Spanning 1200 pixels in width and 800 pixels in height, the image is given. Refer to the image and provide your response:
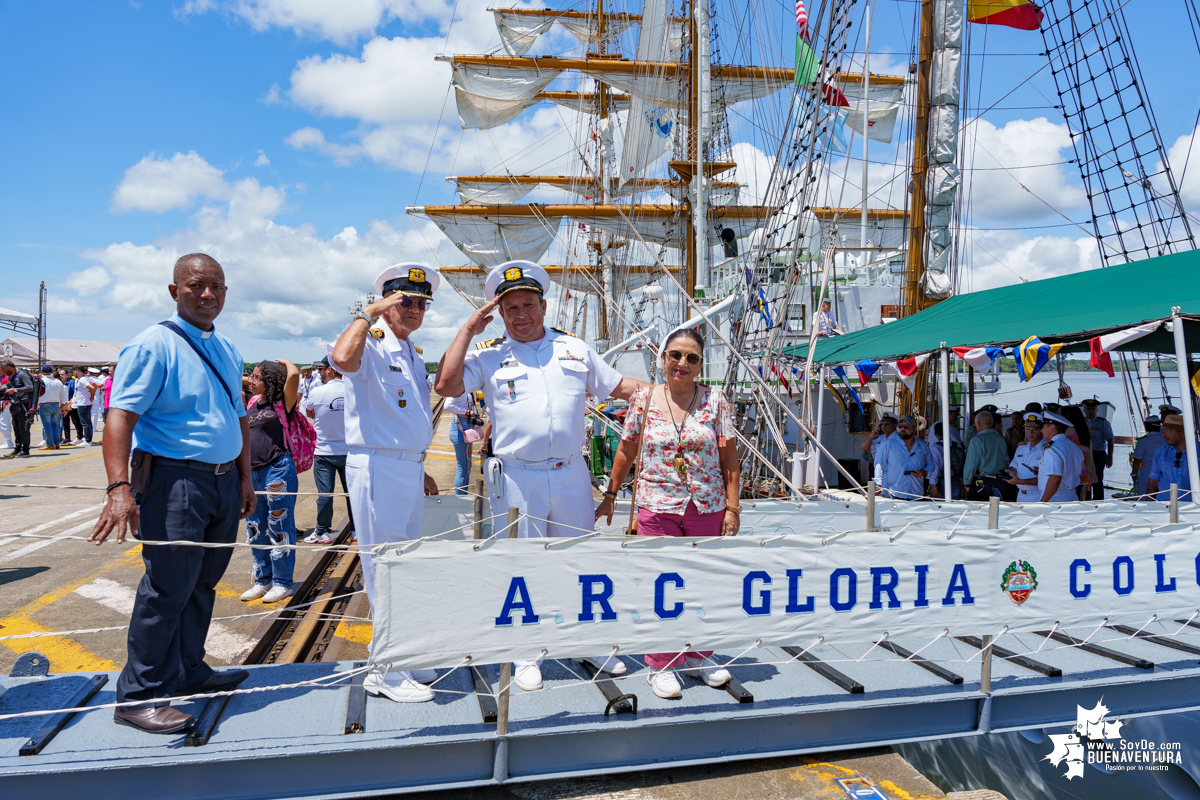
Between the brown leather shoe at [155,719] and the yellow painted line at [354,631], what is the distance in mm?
1665

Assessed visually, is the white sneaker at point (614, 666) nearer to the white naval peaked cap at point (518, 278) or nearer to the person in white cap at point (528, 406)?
the person in white cap at point (528, 406)

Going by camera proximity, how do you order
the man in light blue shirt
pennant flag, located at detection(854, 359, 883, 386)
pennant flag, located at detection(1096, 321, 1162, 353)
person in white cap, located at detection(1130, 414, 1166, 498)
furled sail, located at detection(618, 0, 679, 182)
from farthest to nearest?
furled sail, located at detection(618, 0, 679, 182), pennant flag, located at detection(854, 359, 883, 386), the man in light blue shirt, person in white cap, located at detection(1130, 414, 1166, 498), pennant flag, located at detection(1096, 321, 1162, 353)

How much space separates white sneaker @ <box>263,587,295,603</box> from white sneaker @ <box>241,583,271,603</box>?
0.27ft

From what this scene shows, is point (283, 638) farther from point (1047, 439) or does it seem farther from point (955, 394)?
point (955, 394)

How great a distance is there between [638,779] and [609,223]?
25.9 m

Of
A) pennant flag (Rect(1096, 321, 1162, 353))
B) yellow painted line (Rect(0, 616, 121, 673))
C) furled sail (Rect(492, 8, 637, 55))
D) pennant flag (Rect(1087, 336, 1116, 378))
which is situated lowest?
yellow painted line (Rect(0, 616, 121, 673))

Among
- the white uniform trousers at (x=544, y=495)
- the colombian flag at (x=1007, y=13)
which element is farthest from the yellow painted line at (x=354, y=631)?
the colombian flag at (x=1007, y=13)

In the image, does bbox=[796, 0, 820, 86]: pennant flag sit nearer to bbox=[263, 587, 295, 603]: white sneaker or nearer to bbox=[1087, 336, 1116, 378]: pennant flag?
bbox=[1087, 336, 1116, 378]: pennant flag

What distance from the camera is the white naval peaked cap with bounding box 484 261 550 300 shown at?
117 inches

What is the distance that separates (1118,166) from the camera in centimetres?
1235

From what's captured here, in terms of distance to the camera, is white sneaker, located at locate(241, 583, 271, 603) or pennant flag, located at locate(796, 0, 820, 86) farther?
pennant flag, located at locate(796, 0, 820, 86)

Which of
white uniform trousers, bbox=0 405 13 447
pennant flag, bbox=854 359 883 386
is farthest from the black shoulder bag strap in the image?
white uniform trousers, bbox=0 405 13 447

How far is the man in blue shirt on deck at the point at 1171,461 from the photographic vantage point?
638 cm

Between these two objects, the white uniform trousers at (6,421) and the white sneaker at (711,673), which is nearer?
the white sneaker at (711,673)
